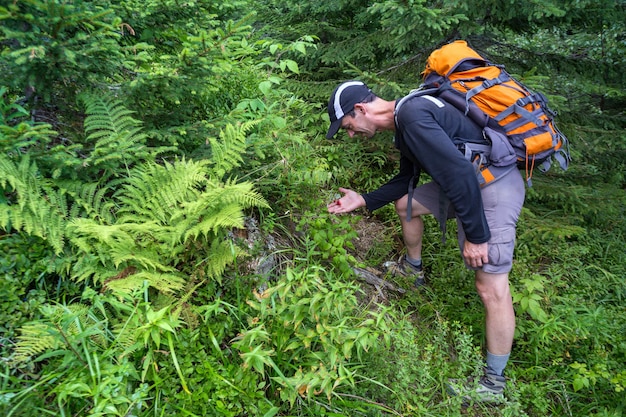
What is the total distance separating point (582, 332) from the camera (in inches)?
144

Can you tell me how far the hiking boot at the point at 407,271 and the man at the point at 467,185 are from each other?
1.07 meters

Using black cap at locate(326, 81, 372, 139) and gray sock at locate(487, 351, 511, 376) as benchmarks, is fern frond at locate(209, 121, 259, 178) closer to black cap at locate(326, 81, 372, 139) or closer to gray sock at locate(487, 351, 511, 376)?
black cap at locate(326, 81, 372, 139)

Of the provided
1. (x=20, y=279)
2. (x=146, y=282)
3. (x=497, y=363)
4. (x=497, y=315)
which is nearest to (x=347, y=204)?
(x=497, y=315)

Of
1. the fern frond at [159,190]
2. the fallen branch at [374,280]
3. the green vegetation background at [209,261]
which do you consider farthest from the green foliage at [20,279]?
the fallen branch at [374,280]

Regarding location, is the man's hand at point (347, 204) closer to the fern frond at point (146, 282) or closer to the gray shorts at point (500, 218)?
the gray shorts at point (500, 218)

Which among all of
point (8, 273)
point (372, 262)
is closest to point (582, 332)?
point (372, 262)

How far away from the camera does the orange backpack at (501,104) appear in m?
3.14

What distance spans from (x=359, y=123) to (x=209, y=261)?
1.73 metres

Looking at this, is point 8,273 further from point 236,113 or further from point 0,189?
point 236,113

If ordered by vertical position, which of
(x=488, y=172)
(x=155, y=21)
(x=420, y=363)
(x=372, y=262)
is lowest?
(x=372, y=262)

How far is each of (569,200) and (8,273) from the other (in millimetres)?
5667

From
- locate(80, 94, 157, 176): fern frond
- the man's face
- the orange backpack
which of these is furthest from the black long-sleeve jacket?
locate(80, 94, 157, 176): fern frond

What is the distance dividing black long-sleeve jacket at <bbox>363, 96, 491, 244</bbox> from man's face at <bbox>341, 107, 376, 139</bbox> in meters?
0.32

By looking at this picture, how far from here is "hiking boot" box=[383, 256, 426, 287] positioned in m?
4.44
